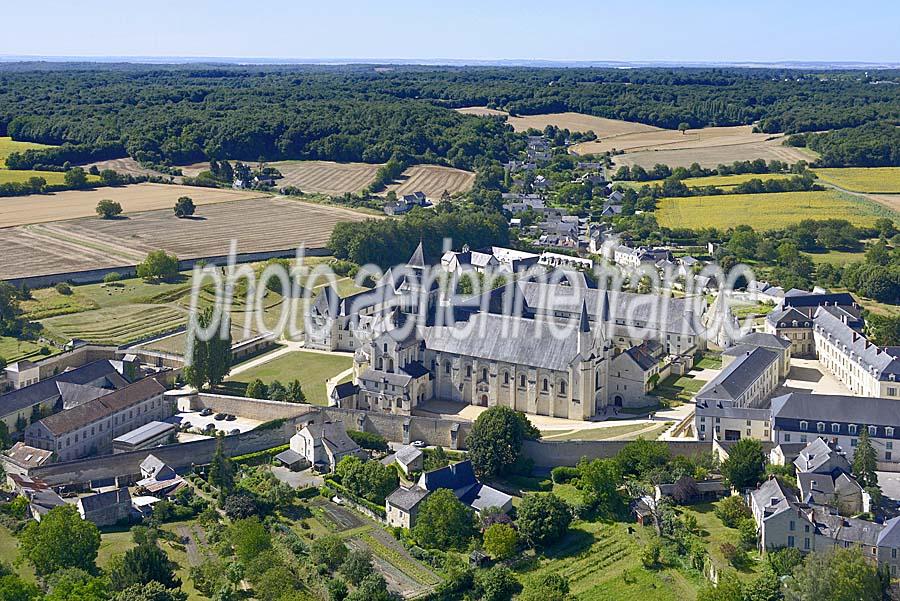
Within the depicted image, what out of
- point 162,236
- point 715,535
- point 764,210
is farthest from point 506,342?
point 764,210

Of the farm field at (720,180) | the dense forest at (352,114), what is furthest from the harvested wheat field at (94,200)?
the farm field at (720,180)

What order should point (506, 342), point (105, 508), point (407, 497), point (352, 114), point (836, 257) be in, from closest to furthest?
point (105, 508) → point (407, 497) → point (506, 342) → point (836, 257) → point (352, 114)

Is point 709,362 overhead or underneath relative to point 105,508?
underneath

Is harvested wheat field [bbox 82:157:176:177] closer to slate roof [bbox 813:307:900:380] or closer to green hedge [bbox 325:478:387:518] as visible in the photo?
slate roof [bbox 813:307:900:380]

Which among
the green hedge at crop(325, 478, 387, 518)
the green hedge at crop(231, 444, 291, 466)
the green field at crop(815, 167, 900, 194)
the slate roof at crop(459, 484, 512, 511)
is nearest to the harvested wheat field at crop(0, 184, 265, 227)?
the green hedge at crop(231, 444, 291, 466)

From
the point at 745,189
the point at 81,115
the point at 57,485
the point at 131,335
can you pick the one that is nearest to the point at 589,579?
the point at 57,485

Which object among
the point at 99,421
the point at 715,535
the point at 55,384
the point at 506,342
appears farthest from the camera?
the point at 506,342

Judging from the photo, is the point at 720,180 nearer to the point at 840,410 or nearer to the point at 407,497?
the point at 840,410
